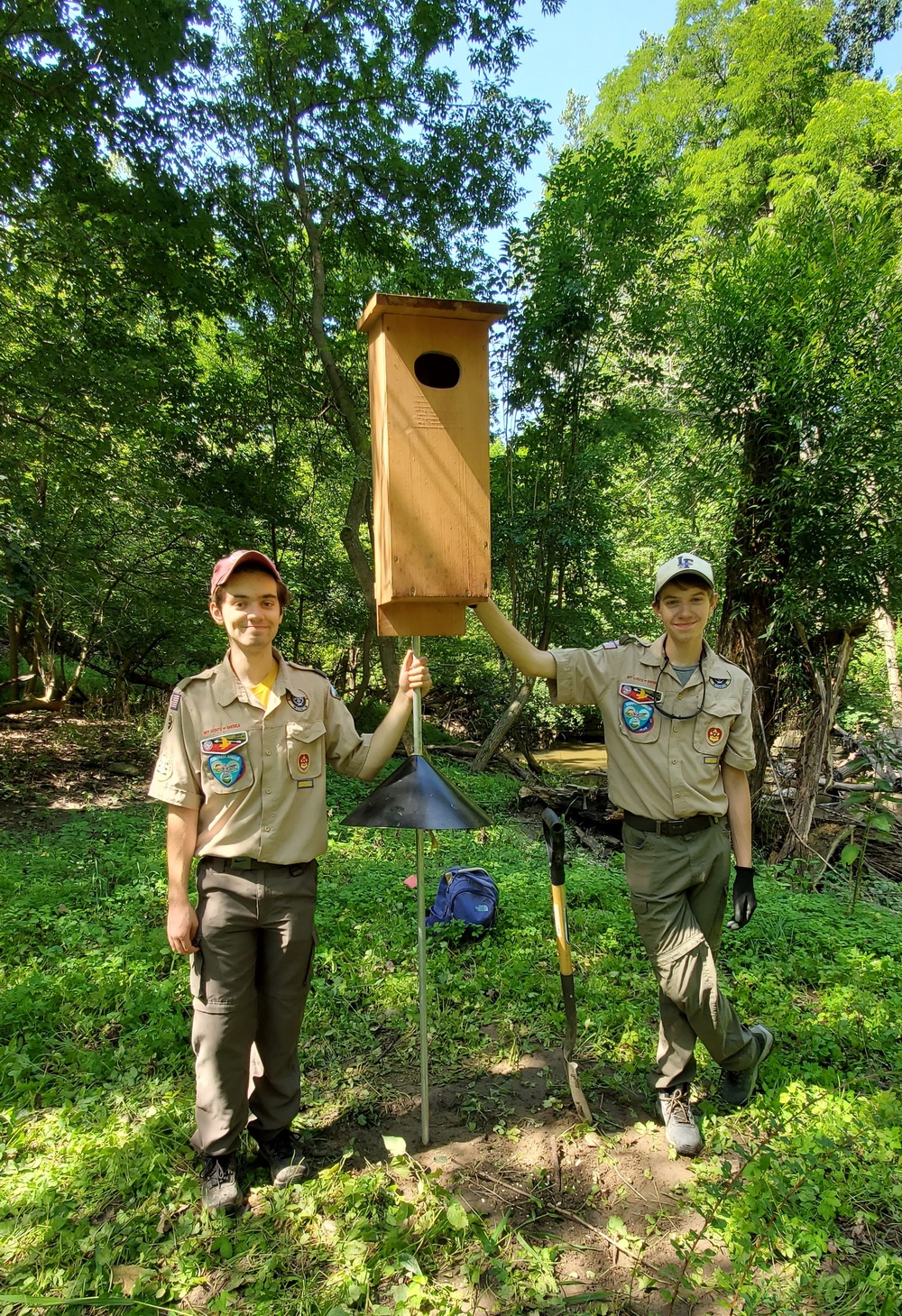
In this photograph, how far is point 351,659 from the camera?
1256cm

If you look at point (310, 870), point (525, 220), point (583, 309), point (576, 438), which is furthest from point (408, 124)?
point (310, 870)

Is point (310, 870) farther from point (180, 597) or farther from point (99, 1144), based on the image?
point (180, 597)

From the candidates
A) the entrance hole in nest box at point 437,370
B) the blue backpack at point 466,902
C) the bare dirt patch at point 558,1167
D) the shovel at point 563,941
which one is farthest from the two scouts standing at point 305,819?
the blue backpack at point 466,902

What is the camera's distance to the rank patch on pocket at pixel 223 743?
2.26 m

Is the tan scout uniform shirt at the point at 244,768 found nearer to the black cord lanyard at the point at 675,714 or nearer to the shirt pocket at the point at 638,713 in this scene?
the shirt pocket at the point at 638,713

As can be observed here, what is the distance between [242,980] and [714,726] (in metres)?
1.86

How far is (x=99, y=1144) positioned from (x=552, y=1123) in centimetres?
164

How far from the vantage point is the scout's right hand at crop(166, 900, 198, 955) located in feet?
7.14

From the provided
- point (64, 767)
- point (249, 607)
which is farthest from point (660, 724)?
point (64, 767)

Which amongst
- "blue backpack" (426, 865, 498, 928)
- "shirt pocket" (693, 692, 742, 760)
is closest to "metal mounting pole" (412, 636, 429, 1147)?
"shirt pocket" (693, 692, 742, 760)

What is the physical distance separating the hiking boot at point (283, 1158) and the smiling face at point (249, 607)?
5.53 feet

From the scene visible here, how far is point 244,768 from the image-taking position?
7.48 feet

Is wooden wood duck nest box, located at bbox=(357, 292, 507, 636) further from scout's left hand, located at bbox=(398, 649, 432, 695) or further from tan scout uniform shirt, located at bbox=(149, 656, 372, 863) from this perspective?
tan scout uniform shirt, located at bbox=(149, 656, 372, 863)

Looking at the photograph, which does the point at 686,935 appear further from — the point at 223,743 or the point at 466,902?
the point at 466,902
